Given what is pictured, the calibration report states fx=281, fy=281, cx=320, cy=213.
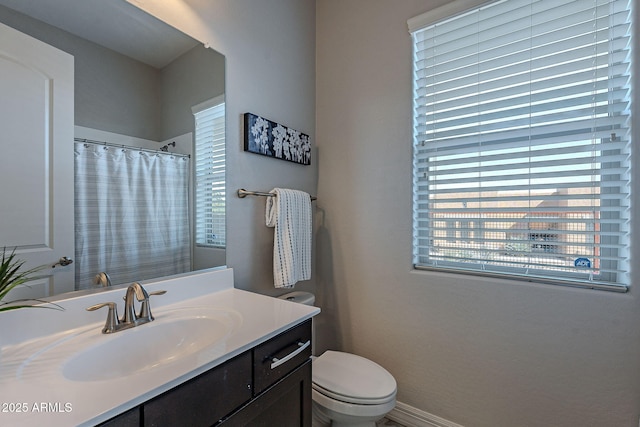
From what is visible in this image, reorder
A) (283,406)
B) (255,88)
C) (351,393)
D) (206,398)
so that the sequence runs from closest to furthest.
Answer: (206,398) < (283,406) < (351,393) < (255,88)

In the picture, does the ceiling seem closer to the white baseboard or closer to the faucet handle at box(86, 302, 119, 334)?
the faucet handle at box(86, 302, 119, 334)

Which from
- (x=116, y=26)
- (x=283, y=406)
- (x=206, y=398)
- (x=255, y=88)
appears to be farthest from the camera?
(x=255, y=88)

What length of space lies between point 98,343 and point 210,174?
737mm

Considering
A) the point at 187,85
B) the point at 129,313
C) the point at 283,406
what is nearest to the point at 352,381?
the point at 283,406

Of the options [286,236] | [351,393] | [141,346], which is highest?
[286,236]

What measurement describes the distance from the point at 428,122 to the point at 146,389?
1.57 metres

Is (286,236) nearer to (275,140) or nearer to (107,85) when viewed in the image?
(275,140)

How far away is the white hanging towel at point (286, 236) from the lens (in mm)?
1444

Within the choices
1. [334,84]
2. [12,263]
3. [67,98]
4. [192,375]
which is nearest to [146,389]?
[192,375]

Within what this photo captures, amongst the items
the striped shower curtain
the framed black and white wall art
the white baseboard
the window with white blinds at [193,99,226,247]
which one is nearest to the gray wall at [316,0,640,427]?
the white baseboard

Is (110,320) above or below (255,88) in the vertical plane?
below

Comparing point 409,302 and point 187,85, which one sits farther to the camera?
point 409,302

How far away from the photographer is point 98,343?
2.49 feet

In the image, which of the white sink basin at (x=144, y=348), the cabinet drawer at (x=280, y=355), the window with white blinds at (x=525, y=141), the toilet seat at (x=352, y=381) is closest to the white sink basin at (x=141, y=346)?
the white sink basin at (x=144, y=348)
